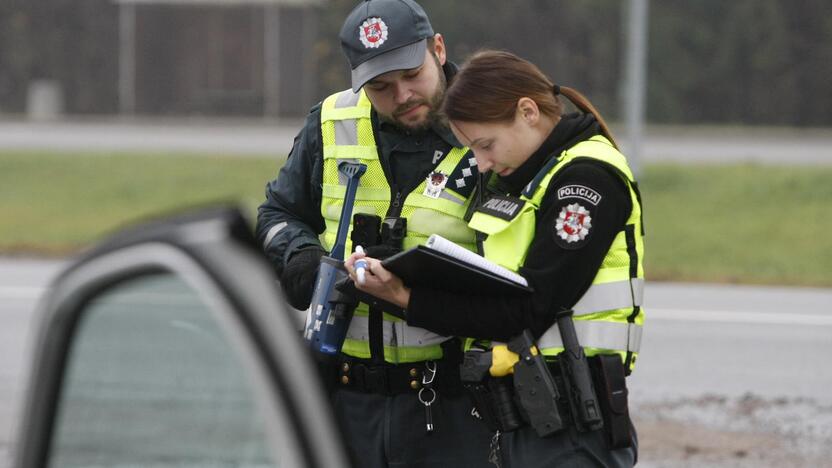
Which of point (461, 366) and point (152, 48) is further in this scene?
point (152, 48)

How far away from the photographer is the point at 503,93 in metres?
2.71

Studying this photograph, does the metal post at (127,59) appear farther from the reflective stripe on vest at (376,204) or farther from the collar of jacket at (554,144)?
the collar of jacket at (554,144)

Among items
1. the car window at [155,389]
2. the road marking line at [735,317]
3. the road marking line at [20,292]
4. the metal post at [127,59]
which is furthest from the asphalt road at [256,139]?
the car window at [155,389]

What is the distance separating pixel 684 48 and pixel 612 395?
25.9 metres

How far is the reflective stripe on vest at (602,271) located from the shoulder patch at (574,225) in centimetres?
9

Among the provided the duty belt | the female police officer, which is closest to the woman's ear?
the female police officer

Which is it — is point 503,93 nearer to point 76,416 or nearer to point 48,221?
point 76,416

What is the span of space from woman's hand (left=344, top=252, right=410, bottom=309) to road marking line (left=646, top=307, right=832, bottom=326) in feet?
22.8

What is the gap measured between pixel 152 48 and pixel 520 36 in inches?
316

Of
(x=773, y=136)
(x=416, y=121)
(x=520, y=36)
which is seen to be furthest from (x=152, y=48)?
(x=416, y=121)

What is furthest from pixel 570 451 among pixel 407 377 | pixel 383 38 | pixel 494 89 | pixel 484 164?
pixel 383 38

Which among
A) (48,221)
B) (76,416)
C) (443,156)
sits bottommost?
(48,221)

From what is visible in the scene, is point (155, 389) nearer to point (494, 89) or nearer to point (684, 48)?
point (494, 89)

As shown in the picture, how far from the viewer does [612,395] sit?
265cm
